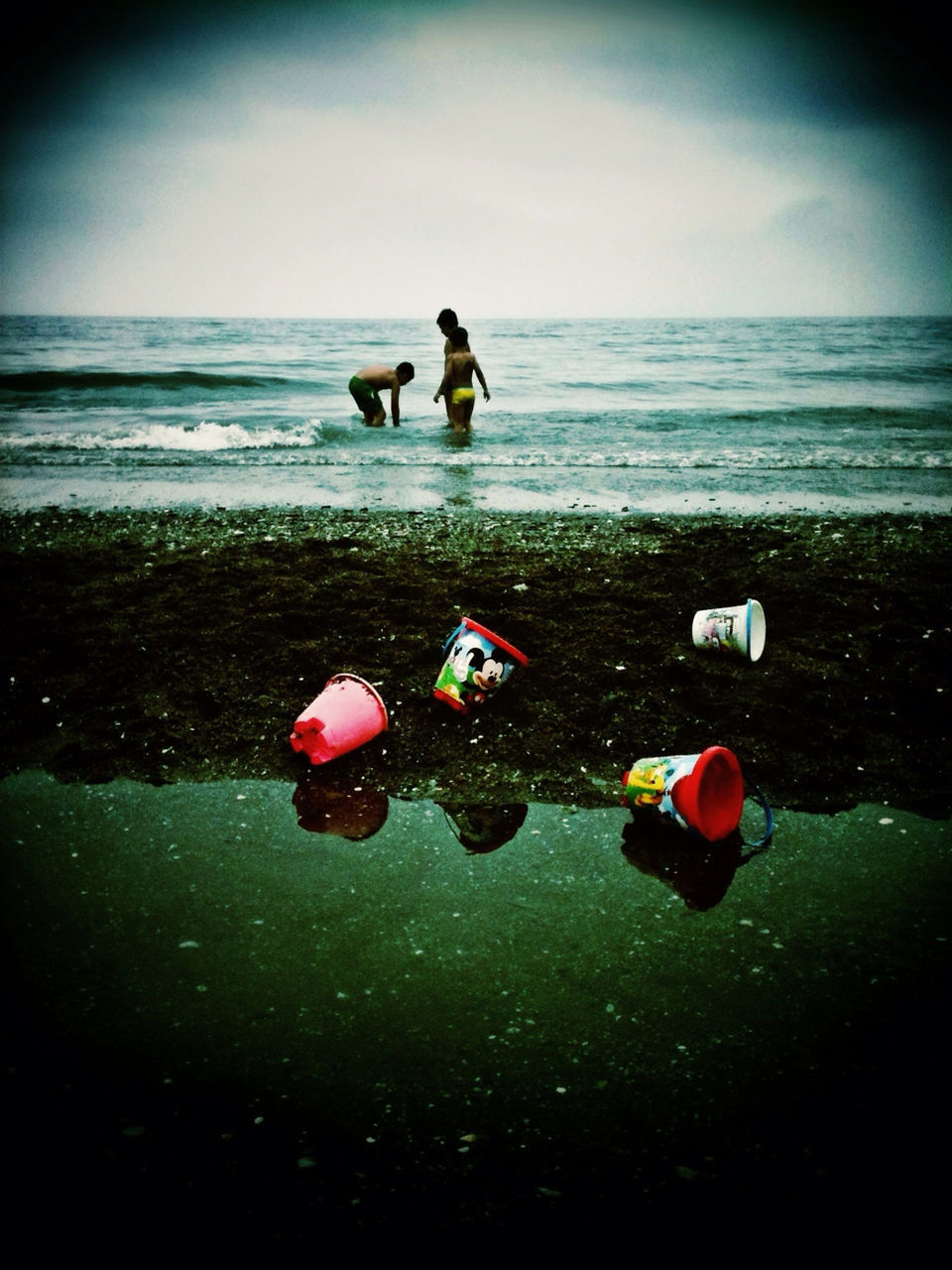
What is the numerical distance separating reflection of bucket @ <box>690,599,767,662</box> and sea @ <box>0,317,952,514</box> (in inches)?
136

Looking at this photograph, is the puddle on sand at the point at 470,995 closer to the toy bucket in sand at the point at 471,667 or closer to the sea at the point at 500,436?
the toy bucket in sand at the point at 471,667

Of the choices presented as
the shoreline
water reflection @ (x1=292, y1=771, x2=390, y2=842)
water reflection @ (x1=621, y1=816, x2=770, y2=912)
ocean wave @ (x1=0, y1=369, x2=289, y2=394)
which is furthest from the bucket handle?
ocean wave @ (x1=0, y1=369, x2=289, y2=394)

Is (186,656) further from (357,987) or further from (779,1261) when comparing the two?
(779,1261)

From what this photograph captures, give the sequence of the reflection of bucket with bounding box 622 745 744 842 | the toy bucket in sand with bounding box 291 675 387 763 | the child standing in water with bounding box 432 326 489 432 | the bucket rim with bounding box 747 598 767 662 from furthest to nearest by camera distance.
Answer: the child standing in water with bounding box 432 326 489 432 < the bucket rim with bounding box 747 598 767 662 < the toy bucket in sand with bounding box 291 675 387 763 < the reflection of bucket with bounding box 622 745 744 842

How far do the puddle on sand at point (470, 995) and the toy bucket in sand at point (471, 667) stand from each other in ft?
2.07

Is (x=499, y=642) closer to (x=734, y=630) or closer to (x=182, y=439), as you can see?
(x=734, y=630)

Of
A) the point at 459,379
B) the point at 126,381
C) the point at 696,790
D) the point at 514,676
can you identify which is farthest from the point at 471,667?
the point at 126,381

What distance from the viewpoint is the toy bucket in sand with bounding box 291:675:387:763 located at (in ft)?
10.3

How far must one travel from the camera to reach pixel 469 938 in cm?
233

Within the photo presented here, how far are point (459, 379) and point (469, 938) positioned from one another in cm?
1091

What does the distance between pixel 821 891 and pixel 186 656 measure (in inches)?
125

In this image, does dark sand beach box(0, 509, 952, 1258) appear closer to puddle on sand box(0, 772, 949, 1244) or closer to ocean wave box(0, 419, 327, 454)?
puddle on sand box(0, 772, 949, 1244)

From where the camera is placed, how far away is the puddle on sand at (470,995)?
168 centimetres

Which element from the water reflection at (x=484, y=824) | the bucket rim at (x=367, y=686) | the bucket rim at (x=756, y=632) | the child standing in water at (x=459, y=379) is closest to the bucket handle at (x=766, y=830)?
the water reflection at (x=484, y=824)
